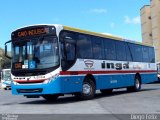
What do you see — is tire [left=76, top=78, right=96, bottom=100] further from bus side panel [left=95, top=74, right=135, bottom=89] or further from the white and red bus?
bus side panel [left=95, top=74, right=135, bottom=89]

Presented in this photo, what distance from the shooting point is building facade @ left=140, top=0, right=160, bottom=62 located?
8125cm

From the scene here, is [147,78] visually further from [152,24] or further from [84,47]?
[152,24]

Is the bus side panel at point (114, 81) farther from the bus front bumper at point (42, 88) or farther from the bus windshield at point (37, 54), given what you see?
the bus windshield at point (37, 54)

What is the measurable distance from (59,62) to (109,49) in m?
5.08

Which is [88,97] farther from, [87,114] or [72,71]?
[87,114]

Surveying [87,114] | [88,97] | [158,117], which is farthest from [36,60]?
[158,117]

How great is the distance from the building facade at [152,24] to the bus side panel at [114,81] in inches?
2232

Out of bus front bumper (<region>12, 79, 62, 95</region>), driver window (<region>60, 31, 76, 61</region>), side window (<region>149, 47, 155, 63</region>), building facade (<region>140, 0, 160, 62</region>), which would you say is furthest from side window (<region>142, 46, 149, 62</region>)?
building facade (<region>140, 0, 160, 62</region>)

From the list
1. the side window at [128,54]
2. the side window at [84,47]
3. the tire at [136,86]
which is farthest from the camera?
the tire at [136,86]

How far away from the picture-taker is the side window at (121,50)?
21.8 meters

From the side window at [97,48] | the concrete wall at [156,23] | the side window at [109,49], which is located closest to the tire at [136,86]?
the side window at [109,49]

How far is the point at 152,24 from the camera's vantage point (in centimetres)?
8500

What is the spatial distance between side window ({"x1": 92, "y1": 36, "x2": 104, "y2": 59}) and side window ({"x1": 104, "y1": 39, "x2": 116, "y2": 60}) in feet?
1.62

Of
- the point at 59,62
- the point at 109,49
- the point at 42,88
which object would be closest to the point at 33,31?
the point at 59,62
